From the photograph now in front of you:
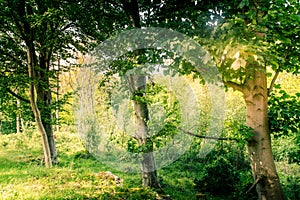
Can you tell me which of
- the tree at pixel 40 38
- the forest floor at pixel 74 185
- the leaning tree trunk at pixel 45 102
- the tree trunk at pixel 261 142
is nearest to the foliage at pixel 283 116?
the tree trunk at pixel 261 142

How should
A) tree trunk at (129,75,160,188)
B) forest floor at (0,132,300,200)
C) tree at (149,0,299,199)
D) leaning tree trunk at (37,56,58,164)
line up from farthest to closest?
1. leaning tree trunk at (37,56,58,164)
2. tree trunk at (129,75,160,188)
3. forest floor at (0,132,300,200)
4. tree at (149,0,299,199)

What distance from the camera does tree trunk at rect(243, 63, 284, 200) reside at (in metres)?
4.96

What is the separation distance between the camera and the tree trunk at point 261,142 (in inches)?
195

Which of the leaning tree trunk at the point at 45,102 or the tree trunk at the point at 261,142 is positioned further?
the leaning tree trunk at the point at 45,102

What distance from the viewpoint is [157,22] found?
5809mm

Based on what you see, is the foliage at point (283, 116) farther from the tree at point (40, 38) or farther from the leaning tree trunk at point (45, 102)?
the leaning tree trunk at point (45, 102)

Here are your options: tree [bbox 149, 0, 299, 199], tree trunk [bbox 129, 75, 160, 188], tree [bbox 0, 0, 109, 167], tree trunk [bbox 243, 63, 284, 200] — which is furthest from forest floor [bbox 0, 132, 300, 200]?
tree [bbox 149, 0, 299, 199]

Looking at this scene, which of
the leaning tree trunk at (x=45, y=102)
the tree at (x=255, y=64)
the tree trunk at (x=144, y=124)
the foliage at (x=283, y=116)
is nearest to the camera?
the tree at (x=255, y=64)

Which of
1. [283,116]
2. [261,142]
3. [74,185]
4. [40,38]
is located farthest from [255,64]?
[40,38]

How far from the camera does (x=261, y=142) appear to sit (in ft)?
16.4

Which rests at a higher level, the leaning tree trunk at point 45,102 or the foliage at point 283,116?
the leaning tree trunk at point 45,102

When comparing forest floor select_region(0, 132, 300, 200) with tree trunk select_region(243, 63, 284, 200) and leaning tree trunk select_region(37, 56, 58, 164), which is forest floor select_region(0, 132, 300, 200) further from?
tree trunk select_region(243, 63, 284, 200)

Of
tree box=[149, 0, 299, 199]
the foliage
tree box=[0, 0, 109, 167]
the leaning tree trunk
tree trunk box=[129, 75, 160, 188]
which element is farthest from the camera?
the leaning tree trunk

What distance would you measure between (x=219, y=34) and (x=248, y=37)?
439 mm
